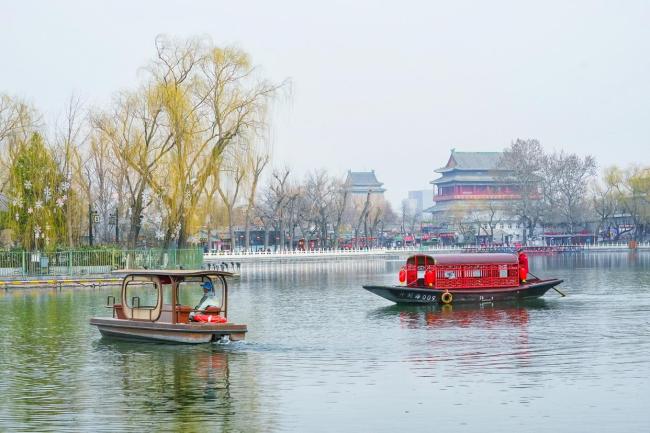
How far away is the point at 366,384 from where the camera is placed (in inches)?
688

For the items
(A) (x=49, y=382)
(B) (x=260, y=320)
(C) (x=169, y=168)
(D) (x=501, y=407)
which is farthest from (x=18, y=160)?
(D) (x=501, y=407)

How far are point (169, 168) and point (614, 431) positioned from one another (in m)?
34.4

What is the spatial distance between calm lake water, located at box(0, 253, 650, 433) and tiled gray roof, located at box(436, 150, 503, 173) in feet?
340

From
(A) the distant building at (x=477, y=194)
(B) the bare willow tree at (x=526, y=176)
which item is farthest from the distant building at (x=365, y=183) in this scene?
(B) the bare willow tree at (x=526, y=176)

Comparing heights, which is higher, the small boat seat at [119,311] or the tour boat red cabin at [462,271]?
the tour boat red cabin at [462,271]

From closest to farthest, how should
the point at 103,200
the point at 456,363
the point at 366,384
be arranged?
the point at 366,384
the point at 456,363
the point at 103,200

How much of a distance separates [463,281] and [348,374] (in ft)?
52.4

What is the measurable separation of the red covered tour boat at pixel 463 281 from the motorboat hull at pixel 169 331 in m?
11.5

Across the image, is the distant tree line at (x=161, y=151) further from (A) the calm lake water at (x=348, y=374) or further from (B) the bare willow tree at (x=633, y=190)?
(B) the bare willow tree at (x=633, y=190)

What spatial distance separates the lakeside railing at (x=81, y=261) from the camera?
149 feet

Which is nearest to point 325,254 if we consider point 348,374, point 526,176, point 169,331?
point 526,176

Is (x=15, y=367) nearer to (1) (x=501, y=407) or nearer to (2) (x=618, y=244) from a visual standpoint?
(1) (x=501, y=407)

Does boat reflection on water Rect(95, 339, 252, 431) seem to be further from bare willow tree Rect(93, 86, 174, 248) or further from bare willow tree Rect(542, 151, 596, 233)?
bare willow tree Rect(542, 151, 596, 233)

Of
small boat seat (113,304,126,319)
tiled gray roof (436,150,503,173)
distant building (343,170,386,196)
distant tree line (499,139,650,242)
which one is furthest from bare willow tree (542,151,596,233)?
small boat seat (113,304,126,319)
